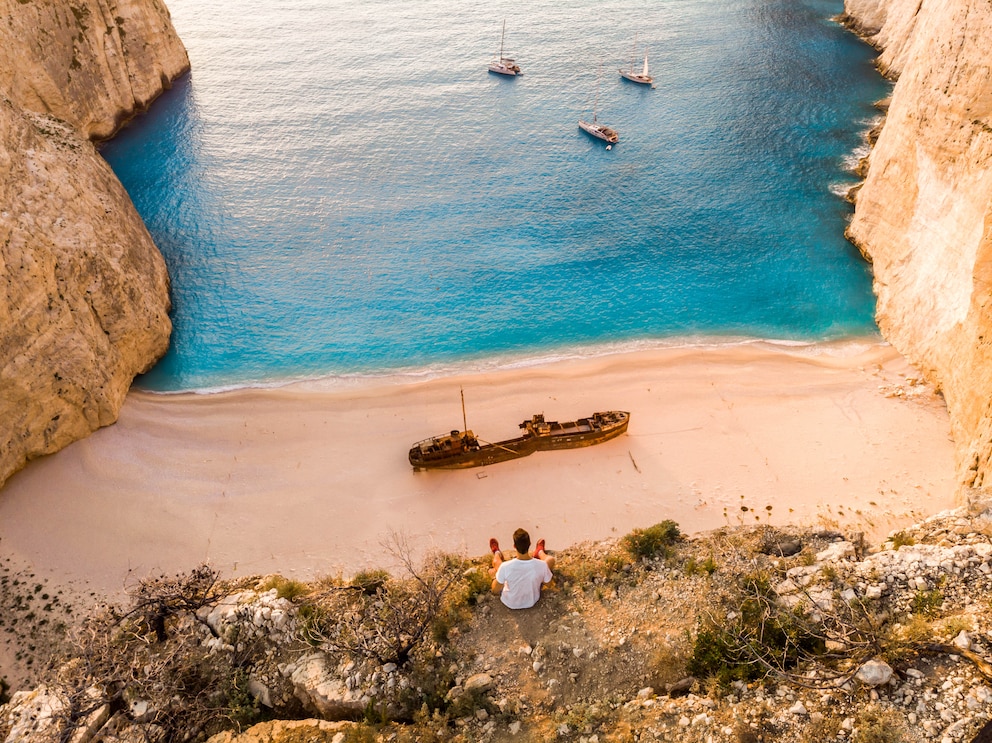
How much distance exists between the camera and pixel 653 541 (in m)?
16.1

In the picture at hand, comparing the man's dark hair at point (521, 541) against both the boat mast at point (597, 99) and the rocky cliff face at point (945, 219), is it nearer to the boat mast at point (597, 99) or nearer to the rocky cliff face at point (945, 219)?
the rocky cliff face at point (945, 219)

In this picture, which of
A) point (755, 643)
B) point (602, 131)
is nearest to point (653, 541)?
point (755, 643)

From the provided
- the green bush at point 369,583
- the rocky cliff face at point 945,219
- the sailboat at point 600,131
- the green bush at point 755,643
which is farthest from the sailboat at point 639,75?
the green bush at point 369,583

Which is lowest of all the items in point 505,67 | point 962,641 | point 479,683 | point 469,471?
point 469,471

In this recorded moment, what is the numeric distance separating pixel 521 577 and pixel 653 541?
435 centimetres

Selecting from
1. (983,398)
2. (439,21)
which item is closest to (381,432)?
(983,398)

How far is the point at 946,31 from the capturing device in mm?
28703

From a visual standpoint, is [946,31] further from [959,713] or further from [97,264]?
[97,264]

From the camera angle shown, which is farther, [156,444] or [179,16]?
[179,16]

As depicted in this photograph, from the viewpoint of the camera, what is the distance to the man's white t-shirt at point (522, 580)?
13.6 meters

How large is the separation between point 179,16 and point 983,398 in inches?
3453

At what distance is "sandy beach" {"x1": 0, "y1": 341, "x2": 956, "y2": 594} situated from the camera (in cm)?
2297

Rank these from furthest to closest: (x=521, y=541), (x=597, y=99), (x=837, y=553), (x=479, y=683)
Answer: (x=597, y=99) → (x=837, y=553) → (x=521, y=541) → (x=479, y=683)

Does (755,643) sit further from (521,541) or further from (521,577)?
(521,541)
